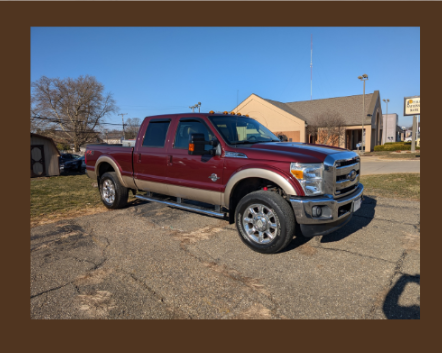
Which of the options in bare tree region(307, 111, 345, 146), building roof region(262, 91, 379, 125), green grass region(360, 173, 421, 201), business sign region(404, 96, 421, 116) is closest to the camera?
green grass region(360, 173, 421, 201)

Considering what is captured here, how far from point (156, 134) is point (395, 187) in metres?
7.38

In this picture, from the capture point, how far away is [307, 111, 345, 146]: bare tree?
32.5 m

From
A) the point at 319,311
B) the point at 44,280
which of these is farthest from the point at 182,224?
the point at 319,311

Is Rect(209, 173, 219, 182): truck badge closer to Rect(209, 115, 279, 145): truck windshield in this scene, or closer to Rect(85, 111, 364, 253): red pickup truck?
Rect(85, 111, 364, 253): red pickup truck

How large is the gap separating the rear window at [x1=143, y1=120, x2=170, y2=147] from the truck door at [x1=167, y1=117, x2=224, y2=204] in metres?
0.34

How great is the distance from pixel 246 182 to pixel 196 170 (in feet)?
3.23

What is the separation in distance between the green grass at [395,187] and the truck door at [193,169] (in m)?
5.34

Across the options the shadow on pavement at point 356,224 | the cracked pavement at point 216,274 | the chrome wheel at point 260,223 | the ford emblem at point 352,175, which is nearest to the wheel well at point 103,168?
the cracked pavement at point 216,274

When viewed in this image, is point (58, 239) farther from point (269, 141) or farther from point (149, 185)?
point (269, 141)

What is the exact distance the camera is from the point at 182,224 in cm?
566

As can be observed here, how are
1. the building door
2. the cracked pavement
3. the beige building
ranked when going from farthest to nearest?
the beige building → the building door → the cracked pavement

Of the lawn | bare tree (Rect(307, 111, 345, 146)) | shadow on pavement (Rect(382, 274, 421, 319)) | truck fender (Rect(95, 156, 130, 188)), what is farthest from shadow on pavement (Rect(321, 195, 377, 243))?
bare tree (Rect(307, 111, 345, 146))

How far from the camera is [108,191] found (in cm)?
703

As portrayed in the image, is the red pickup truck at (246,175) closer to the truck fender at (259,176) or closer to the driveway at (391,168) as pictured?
the truck fender at (259,176)
